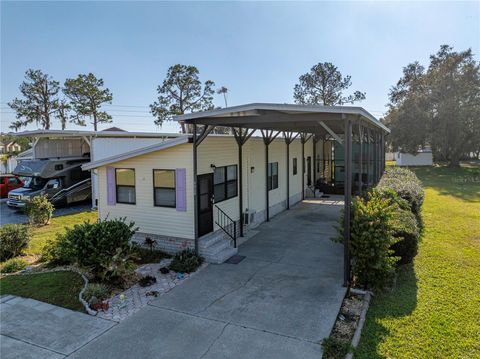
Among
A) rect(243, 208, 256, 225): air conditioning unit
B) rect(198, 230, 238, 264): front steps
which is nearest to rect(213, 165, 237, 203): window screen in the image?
rect(243, 208, 256, 225): air conditioning unit

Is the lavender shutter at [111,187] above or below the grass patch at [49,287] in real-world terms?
above

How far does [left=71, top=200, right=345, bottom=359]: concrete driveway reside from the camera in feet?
17.2

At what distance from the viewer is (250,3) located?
37.8ft

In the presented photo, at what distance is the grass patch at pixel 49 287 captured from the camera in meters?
6.89

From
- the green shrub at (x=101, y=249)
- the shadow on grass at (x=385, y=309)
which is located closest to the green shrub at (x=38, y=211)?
the green shrub at (x=101, y=249)

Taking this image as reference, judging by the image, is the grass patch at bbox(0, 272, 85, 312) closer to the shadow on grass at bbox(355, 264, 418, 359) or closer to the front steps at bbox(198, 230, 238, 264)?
the front steps at bbox(198, 230, 238, 264)

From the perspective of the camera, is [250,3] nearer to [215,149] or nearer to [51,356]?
[215,149]

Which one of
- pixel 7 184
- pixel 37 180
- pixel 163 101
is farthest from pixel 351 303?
pixel 163 101

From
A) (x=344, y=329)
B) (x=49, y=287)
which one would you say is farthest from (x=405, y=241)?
(x=49, y=287)

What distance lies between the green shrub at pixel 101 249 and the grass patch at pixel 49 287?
573 mm

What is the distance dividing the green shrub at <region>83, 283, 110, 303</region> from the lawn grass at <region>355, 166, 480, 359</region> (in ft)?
15.8

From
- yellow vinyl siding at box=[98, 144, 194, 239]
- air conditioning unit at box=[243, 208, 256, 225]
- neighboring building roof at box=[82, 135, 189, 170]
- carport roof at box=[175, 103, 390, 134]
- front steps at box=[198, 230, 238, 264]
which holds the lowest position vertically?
front steps at box=[198, 230, 238, 264]

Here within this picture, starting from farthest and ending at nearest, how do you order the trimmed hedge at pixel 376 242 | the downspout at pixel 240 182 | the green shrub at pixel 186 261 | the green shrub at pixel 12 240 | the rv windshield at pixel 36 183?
the rv windshield at pixel 36 183
the downspout at pixel 240 182
the green shrub at pixel 12 240
the green shrub at pixel 186 261
the trimmed hedge at pixel 376 242

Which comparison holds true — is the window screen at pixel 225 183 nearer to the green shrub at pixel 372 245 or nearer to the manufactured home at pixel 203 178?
the manufactured home at pixel 203 178
